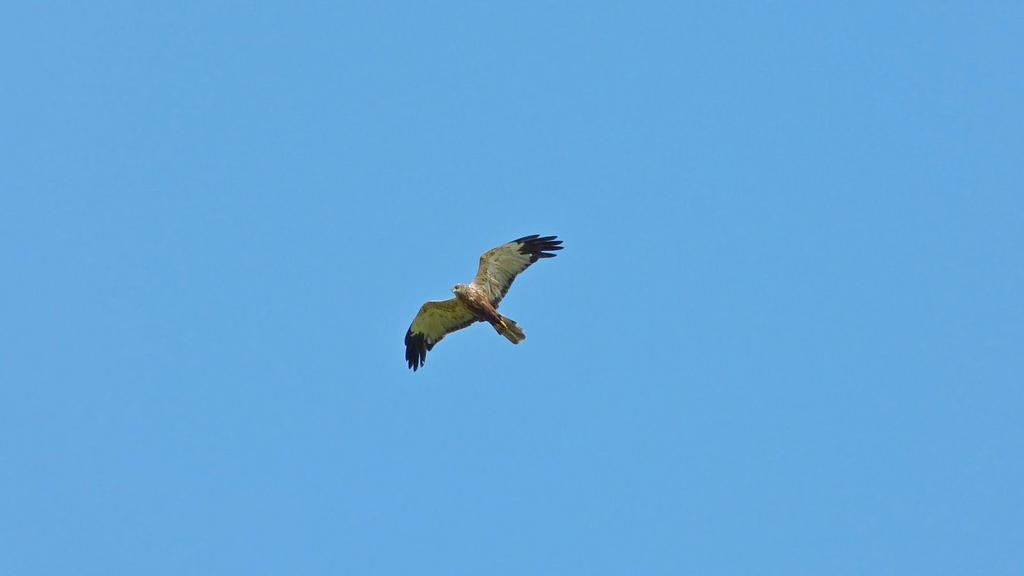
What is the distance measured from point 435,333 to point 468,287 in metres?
1.99

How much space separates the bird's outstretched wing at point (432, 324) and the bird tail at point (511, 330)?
0.93 m

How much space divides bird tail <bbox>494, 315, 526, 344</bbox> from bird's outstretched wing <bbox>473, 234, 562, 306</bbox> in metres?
0.42

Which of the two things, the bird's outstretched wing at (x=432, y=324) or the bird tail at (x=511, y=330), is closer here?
the bird tail at (x=511, y=330)

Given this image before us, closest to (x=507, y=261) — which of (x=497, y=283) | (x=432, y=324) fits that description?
(x=497, y=283)

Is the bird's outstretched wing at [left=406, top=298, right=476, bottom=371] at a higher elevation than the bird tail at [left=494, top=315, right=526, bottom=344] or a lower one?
higher

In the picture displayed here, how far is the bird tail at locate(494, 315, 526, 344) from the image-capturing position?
29.3m

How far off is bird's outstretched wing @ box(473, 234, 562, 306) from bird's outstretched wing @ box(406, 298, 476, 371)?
26.9 inches

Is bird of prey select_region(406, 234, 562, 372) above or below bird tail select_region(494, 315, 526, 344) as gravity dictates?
above

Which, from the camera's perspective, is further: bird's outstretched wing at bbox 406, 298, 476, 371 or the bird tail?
bird's outstretched wing at bbox 406, 298, 476, 371

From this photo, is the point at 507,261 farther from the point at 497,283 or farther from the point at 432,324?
the point at 432,324

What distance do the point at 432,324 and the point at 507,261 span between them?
2.42 metres

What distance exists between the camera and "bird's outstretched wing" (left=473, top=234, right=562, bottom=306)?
96.2 feet

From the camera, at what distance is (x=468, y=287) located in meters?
29.4

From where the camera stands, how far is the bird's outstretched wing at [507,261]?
96.2ft
